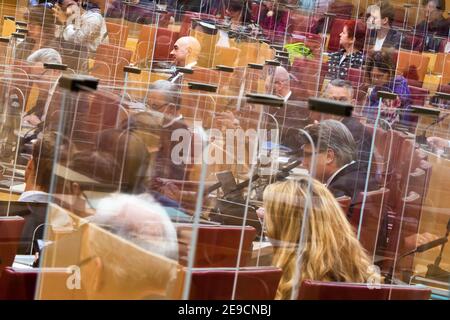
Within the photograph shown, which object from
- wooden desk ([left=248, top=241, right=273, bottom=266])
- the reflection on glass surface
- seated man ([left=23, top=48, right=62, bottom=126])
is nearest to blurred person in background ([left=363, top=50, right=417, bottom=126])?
the reflection on glass surface

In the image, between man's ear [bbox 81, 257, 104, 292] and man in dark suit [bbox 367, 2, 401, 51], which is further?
man in dark suit [bbox 367, 2, 401, 51]

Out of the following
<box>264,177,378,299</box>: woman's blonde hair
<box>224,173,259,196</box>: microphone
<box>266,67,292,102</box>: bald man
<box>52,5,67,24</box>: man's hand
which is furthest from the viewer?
<box>52,5,67,24</box>: man's hand

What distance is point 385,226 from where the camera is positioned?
3.15 m

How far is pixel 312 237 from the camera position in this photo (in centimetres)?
241

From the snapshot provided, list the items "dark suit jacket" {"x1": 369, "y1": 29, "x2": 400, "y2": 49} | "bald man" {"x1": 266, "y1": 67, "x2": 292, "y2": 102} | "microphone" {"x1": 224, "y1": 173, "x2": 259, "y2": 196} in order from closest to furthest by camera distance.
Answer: "microphone" {"x1": 224, "y1": 173, "x2": 259, "y2": 196}, "bald man" {"x1": 266, "y1": 67, "x2": 292, "y2": 102}, "dark suit jacket" {"x1": 369, "y1": 29, "x2": 400, "y2": 49}

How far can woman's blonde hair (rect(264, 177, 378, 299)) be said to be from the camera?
242 cm

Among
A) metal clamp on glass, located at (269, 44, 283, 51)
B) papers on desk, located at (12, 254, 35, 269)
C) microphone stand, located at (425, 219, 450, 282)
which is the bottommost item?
papers on desk, located at (12, 254, 35, 269)

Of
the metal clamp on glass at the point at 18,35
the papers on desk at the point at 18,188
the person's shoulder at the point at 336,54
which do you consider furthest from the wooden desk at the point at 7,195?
the person's shoulder at the point at 336,54

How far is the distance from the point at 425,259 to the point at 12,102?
209cm

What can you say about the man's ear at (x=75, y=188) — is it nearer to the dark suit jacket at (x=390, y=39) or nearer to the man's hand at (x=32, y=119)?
the man's hand at (x=32, y=119)

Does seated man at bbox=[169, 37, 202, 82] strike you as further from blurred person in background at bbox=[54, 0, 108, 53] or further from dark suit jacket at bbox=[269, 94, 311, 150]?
dark suit jacket at bbox=[269, 94, 311, 150]

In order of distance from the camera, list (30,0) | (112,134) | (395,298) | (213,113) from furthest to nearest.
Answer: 1. (30,0)
2. (213,113)
3. (395,298)
4. (112,134)
